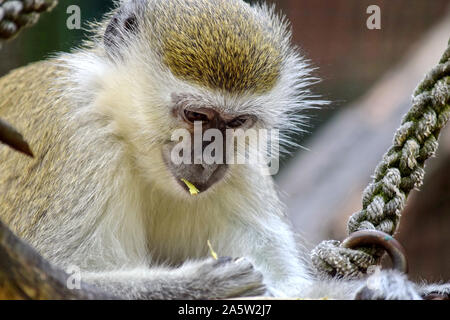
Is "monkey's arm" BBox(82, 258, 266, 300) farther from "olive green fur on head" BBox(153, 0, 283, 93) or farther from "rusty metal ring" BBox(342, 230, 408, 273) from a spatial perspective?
"olive green fur on head" BBox(153, 0, 283, 93)

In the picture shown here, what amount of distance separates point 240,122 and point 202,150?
14.5 inches

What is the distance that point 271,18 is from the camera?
4156mm

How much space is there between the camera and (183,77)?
352cm

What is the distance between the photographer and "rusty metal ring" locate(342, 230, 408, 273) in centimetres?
296

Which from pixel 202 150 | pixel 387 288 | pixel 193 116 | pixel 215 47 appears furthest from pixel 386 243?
pixel 215 47

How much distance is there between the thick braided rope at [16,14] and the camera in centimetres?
212

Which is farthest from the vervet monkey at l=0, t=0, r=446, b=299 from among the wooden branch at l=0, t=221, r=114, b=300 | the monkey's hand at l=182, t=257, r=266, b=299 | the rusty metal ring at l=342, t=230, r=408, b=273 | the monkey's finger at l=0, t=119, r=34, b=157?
the monkey's finger at l=0, t=119, r=34, b=157

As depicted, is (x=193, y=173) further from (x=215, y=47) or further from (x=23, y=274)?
(x=23, y=274)

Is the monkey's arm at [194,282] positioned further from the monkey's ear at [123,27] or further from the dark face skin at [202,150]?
the monkey's ear at [123,27]
